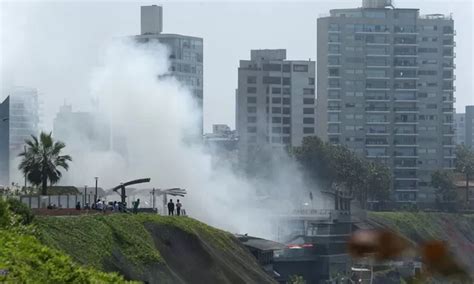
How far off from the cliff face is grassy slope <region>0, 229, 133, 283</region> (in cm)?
1959

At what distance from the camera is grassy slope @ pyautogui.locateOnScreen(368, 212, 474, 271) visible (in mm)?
132125

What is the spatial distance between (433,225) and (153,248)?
299 ft

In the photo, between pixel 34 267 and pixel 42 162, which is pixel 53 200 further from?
pixel 34 267

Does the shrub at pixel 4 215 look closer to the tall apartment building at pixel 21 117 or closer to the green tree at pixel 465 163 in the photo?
the tall apartment building at pixel 21 117

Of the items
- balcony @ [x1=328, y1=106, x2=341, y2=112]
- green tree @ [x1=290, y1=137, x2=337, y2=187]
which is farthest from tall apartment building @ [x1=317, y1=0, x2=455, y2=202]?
green tree @ [x1=290, y1=137, x2=337, y2=187]

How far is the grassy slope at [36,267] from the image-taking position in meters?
18.4

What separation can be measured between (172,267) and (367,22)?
13713cm

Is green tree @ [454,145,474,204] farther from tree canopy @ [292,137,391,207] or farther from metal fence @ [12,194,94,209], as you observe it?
metal fence @ [12,194,94,209]

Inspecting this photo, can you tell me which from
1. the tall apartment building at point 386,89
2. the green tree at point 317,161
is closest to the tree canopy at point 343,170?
the green tree at point 317,161

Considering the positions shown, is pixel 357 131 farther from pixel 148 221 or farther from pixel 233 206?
pixel 148 221

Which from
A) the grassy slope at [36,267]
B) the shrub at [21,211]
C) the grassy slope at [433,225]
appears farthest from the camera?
the grassy slope at [433,225]

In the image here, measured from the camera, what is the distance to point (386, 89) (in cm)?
19188

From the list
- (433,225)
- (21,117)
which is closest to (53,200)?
(21,117)

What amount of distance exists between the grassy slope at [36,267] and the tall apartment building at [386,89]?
165320 mm
